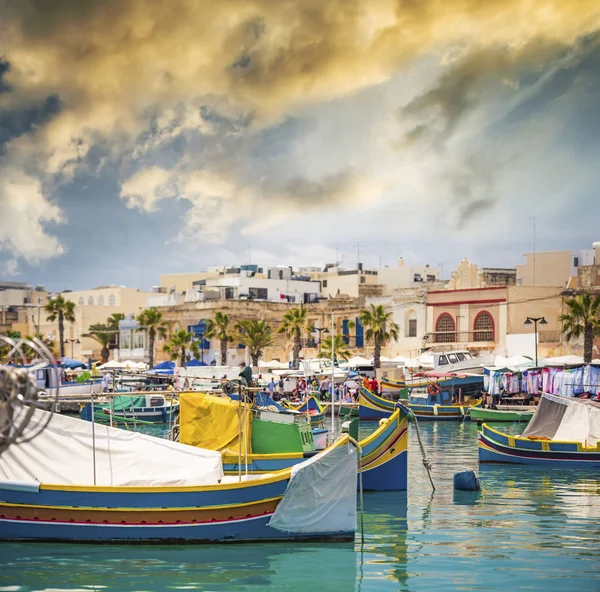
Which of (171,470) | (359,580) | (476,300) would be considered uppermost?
(476,300)

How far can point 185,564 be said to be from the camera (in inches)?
719

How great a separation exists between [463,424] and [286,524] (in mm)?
36416

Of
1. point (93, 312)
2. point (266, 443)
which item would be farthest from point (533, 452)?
point (93, 312)

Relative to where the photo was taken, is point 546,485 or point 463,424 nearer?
point 546,485

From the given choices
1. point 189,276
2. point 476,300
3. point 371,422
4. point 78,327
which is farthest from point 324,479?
point 189,276

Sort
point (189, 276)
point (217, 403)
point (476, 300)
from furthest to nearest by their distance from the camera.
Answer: point (189, 276) < point (476, 300) < point (217, 403)

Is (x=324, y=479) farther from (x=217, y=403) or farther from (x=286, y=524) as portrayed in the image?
(x=217, y=403)

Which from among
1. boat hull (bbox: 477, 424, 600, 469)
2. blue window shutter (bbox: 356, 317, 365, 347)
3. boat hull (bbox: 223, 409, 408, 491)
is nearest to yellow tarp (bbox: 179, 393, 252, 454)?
boat hull (bbox: 223, 409, 408, 491)

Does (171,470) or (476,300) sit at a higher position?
(476,300)

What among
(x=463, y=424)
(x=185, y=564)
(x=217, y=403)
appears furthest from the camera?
(x=463, y=424)

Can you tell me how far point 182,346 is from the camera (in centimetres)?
8675

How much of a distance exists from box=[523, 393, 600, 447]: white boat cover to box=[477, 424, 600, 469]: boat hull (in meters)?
0.51

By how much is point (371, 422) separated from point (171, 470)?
1366 inches

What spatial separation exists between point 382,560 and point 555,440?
624 inches
